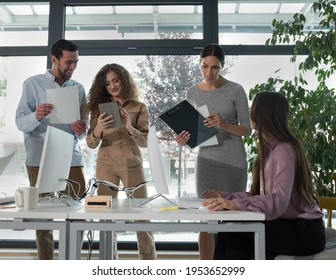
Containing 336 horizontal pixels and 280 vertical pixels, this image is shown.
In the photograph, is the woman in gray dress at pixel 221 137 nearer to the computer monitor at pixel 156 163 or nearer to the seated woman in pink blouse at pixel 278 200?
the seated woman in pink blouse at pixel 278 200

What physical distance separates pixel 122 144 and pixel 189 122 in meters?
0.43

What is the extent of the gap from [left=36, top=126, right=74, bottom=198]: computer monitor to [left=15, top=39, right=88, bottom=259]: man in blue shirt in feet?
1.84

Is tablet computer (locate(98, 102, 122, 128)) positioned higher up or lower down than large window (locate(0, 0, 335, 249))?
lower down

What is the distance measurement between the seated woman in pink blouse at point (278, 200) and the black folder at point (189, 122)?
49 cm

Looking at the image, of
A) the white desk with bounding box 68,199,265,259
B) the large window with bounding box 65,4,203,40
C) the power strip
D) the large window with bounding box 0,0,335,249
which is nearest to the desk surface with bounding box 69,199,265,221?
the white desk with bounding box 68,199,265,259

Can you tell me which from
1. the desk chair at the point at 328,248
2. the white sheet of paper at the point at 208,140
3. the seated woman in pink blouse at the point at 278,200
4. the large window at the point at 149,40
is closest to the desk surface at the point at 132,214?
the seated woman in pink blouse at the point at 278,200

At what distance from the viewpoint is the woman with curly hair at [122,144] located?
2.40 metres

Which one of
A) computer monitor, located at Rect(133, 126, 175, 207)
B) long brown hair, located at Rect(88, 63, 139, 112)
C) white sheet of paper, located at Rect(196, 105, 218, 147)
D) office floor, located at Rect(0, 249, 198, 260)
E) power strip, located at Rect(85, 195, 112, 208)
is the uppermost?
long brown hair, located at Rect(88, 63, 139, 112)

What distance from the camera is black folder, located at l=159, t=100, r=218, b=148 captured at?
7.39 feet

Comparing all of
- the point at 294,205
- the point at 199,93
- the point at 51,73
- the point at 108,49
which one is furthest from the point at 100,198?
the point at 108,49

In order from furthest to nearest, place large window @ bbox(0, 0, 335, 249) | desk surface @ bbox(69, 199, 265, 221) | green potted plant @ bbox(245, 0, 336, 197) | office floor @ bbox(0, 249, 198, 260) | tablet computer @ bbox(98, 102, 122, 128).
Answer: large window @ bbox(0, 0, 335, 249) < office floor @ bbox(0, 249, 198, 260) < green potted plant @ bbox(245, 0, 336, 197) < tablet computer @ bbox(98, 102, 122, 128) < desk surface @ bbox(69, 199, 265, 221)

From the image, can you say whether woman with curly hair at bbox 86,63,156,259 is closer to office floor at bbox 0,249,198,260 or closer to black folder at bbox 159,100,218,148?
black folder at bbox 159,100,218,148

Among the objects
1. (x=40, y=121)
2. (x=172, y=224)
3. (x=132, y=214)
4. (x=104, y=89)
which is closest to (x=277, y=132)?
(x=172, y=224)

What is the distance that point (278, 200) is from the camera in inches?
64.2
